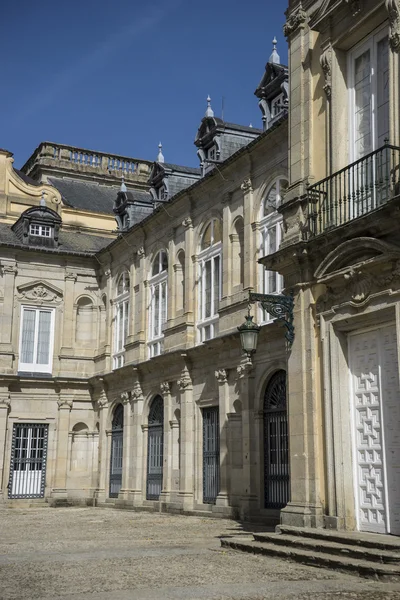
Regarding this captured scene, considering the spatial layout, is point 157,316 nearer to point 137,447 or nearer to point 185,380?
point 185,380

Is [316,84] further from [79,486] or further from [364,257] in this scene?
[79,486]

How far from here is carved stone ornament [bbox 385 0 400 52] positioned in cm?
1064

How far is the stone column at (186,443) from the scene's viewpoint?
794 inches

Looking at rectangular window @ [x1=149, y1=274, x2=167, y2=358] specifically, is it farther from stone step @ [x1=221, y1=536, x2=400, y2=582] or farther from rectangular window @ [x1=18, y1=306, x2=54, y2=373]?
stone step @ [x1=221, y1=536, x2=400, y2=582]

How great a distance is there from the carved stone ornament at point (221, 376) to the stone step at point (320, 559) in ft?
24.3

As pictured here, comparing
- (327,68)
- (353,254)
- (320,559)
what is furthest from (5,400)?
(320,559)

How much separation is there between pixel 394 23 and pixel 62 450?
19.6 metres

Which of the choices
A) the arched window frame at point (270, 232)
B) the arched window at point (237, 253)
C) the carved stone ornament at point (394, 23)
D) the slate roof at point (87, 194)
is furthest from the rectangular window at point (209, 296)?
the slate roof at point (87, 194)

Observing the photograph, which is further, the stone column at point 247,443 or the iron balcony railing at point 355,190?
the stone column at point 247,443

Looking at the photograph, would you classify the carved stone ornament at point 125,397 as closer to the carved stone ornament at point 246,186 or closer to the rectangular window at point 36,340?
the rectangular window at point 36,340

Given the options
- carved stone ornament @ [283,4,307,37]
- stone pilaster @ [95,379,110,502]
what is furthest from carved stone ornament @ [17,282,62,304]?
carved stone ornament @ [283,4,307,37]

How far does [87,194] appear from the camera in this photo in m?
33.8

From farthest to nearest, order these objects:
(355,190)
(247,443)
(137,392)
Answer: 1. (137,392)
2. (247,443)
3. (355,190)

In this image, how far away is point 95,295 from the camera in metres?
28.4
